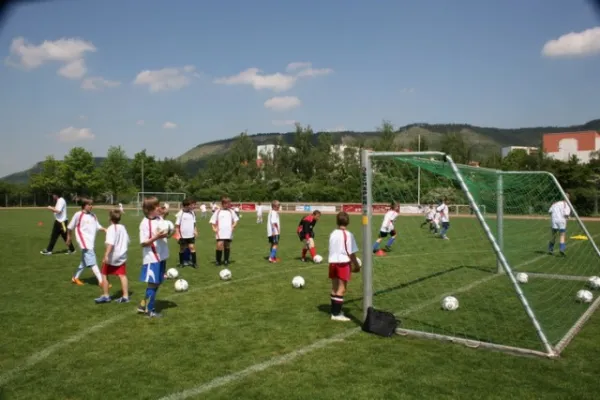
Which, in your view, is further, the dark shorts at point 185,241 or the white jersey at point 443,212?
the white jersey at point 443,212

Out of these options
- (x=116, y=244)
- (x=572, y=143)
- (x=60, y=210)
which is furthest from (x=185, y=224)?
(x=572, y=143)

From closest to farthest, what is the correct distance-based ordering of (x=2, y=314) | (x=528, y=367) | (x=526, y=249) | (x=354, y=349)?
(x=528, y=367), (x=354, y=349), (x=2, y=314), (x=526, y=249)

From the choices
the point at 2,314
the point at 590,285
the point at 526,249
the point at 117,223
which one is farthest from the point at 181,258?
A: the point at 526,249

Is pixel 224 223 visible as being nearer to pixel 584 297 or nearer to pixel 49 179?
pixel 584 297

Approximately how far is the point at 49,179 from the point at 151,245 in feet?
271

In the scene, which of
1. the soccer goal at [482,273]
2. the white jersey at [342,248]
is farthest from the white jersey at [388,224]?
the white jersey at [342,248]

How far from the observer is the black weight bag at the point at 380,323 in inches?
257

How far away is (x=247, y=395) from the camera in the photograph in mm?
4562

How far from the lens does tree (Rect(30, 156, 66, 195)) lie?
78.7m

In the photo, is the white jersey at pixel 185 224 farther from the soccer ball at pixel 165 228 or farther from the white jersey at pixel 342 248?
the white jersey at pixel 342 248

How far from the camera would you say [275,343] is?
6.14 m

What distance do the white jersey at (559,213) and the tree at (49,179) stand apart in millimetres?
79357

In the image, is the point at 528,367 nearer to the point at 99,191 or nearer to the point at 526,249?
the point at 526,249

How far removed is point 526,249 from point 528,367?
1228 cm
